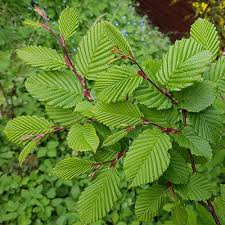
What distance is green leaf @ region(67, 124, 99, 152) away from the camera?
860 millimetres

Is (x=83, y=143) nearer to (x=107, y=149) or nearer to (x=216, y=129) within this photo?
(x=107, y=149)

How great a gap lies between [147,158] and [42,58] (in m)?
0.37

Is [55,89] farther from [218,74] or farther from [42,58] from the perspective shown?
[218,74]

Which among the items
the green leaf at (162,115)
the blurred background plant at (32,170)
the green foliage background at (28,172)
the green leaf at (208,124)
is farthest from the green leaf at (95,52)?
the green foliage background at (28,172)

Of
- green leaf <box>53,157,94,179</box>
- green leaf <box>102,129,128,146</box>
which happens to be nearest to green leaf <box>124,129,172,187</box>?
green leaf <box>102,129,128,146</box>

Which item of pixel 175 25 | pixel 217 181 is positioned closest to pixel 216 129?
pixel 217 181

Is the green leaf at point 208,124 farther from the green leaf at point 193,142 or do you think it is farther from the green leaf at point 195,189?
the green leaf at point 195,189

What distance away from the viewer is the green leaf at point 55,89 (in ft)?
3.13

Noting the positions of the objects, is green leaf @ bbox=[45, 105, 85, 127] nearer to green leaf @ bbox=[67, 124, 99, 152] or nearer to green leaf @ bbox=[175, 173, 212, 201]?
green leaf @ bbox=[67, 124, 99, 152]

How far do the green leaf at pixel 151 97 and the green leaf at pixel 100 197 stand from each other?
193 millimetres

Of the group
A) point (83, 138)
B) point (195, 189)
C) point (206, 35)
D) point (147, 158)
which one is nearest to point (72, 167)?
point (83, 138)

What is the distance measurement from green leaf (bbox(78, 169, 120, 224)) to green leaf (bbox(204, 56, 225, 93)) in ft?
1.05

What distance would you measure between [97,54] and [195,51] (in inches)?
9.8

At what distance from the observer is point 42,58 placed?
962 millimetres
